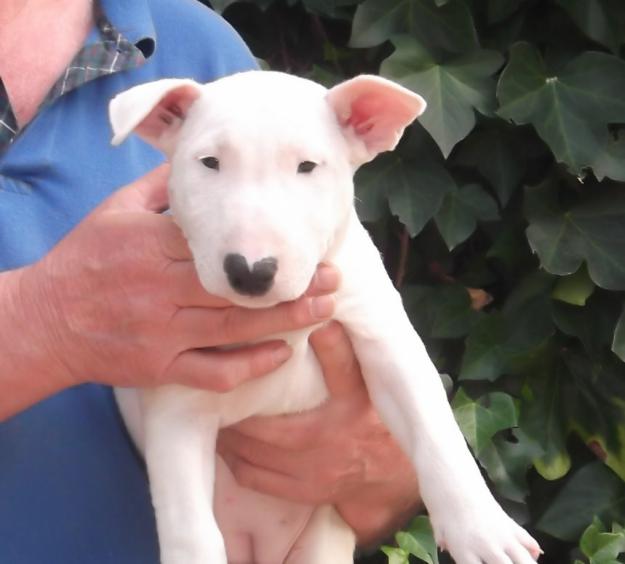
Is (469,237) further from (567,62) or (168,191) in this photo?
(168,191)

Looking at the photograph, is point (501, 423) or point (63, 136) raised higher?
point (63, 136)

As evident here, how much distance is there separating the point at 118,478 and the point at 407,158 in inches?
27.7

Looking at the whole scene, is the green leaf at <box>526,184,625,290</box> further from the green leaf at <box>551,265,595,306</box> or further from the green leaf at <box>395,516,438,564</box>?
the green leaf at <box>395,516,438,564</box>

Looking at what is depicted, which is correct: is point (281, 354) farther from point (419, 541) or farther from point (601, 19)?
point (601, 19)

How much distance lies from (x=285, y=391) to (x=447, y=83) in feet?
1.95

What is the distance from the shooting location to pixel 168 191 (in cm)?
121

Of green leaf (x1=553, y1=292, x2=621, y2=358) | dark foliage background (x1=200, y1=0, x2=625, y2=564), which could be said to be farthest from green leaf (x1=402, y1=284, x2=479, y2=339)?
green leaf (x1=553, y1=292, x2=621, y2=358)

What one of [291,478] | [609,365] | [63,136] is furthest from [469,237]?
[63,136]

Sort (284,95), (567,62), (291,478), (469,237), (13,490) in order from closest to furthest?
(284,95), (13,490), (291,478), (567,62), (469,237)

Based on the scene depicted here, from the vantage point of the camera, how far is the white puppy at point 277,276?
110 cm

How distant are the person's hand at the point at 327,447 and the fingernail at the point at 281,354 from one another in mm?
42

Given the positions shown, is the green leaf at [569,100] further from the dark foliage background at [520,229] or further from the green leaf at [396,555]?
the green leaf at [396,555]

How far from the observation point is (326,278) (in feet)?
3.93

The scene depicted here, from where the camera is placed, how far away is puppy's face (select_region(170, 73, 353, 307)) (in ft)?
3.51
